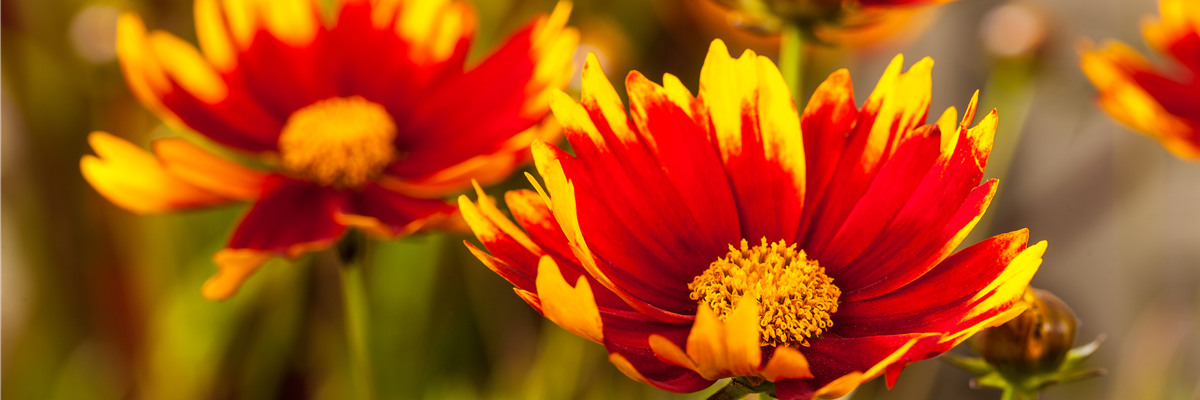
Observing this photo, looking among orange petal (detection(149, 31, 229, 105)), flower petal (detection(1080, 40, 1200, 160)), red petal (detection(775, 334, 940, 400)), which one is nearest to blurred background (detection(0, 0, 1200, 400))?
flower petal (detection(1080, 40, 1200, 160))

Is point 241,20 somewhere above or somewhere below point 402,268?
above

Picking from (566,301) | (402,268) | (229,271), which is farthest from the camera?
(402,268)

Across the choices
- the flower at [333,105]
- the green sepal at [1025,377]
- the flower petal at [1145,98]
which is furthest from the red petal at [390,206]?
the flower petal at [1145,98]

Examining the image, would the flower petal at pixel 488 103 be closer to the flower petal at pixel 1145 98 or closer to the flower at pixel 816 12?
the flower at pixel 816 12

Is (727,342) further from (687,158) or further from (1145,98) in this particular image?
(1145,98)

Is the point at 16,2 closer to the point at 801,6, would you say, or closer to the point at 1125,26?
the point at 801,6

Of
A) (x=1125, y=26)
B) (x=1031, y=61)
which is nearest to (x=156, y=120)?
(x=1031, y=61)

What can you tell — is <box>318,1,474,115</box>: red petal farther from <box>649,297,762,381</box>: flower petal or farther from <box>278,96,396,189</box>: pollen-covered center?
<box>649,297,762,381</box>: flower petal

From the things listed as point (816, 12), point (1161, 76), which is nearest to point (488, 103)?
point (816, 12)
